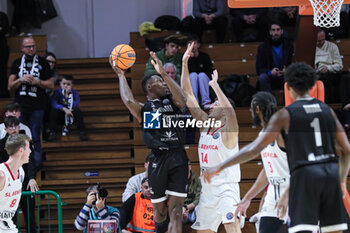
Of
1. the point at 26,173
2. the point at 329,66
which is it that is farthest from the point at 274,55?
the point at 26,173

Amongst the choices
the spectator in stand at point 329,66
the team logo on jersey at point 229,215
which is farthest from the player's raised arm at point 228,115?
the spectator in stand at point 329,66

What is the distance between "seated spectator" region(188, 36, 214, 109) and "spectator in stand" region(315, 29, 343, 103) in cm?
177

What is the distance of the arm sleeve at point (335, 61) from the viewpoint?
924 centimetres

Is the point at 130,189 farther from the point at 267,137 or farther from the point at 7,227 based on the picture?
the point at 267,137

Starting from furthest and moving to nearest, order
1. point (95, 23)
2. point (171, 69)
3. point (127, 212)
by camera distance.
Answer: point (95, 23), point (171, 69), point (127, 212)

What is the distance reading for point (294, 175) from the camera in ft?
14.4

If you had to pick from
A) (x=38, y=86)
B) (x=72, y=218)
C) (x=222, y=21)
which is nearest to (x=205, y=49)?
(x=222, y=21)

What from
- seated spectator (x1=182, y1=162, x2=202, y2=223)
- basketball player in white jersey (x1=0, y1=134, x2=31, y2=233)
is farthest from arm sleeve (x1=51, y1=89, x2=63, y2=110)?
basketball player in white jersey (x1=0, y1=134, x2=31, y2=233)

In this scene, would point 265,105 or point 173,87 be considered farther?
point 173,87

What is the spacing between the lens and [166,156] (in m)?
6.08

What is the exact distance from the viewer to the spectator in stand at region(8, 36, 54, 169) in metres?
8.78

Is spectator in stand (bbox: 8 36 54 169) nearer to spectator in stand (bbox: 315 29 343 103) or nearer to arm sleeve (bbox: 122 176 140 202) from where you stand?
arm sleeve (bbox: 122 176 140 202)

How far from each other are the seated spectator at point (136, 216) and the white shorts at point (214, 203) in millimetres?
823

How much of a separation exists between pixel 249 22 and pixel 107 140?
3.37 metres
